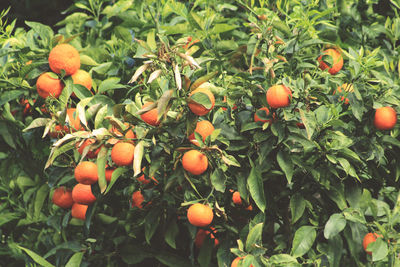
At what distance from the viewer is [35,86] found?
5.74ft

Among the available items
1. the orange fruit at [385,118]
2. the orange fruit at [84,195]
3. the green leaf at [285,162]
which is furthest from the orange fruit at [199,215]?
the orange fruit at [385,118]

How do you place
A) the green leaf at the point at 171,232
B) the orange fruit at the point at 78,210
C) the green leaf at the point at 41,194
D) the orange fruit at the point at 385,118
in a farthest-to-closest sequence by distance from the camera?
the green leaf at the point at 41,194
the orange fruit at the point at 78,210
the green leaf at the point at 171,232
the orange fruit at the point at 385,118

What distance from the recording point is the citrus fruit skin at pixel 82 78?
5.40 feet

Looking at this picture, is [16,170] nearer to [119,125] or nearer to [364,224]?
[119,125]

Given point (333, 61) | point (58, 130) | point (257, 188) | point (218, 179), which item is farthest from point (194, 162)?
point (333, 61)

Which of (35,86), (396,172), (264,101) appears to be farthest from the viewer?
(35,86)

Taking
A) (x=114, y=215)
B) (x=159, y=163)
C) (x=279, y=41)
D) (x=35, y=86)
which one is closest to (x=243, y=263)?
(x=159, y=163)

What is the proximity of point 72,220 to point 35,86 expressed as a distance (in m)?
0.51

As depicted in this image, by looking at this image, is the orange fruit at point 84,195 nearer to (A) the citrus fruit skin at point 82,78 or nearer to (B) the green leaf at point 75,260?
(B) the green leaf at point 75,260

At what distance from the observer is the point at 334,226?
1398 mm

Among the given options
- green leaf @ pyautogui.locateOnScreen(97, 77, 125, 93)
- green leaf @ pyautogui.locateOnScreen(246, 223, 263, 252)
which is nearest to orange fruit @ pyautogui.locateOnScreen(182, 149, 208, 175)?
green leaf @ pyautogui.locateOnScreen(246, 223, 263, 252)

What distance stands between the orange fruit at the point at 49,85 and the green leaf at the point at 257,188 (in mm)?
687

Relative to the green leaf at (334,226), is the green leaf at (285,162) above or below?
above

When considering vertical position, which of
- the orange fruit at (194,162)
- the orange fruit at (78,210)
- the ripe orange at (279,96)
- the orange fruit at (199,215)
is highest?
the ripe orange at (279,96)
